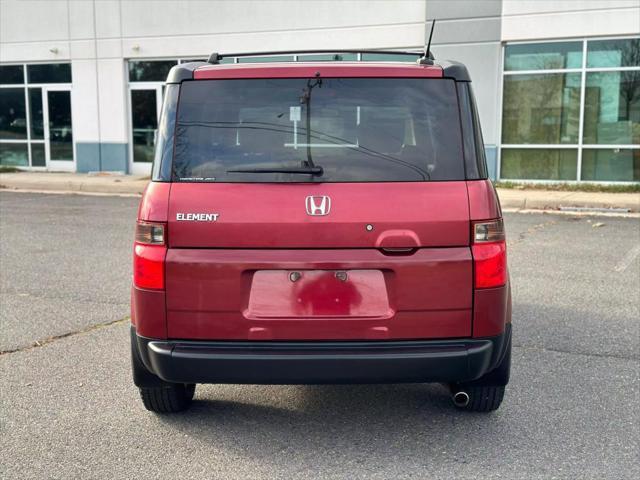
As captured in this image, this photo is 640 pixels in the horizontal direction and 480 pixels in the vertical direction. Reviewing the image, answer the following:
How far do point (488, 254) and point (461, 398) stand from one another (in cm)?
103

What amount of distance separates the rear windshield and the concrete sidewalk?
38.8ft

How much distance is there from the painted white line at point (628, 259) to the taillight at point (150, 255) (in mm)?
6393

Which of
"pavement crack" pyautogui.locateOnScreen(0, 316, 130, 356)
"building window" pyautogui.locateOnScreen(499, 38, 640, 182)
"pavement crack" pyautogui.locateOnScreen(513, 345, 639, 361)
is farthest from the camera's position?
"building window" pyautogui.locateOnScreen(499, 38, 640, 182)

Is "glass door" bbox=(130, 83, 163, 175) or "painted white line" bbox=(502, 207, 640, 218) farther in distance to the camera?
"glass door" bbox=(130, 83, 163, 175)

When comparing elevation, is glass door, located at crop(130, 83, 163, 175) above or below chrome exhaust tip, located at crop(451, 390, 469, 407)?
above

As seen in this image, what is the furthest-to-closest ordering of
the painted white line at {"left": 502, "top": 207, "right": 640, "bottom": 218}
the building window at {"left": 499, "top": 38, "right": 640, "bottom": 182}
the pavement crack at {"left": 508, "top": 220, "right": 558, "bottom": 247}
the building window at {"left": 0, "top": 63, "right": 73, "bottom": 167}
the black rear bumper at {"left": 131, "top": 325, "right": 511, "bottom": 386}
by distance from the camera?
the building window at {"left": 0, "top": 63, "right": 73, "bottom": 167}
the building window at {"left": 499, "top": 38, "right": 640, "bottom": 182}
the painted white line at {"left": 502, "top": 207, "right": 640, "bottom": 218}
the pavement crack at {"left": 508, "top": 220, "right": 558, "bottom": 247}
the black rear bumper at {"left": 131, "top": 325, "right": 511, "bottom": 386}

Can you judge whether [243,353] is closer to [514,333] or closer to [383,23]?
[514,333]

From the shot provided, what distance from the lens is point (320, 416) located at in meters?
4.25

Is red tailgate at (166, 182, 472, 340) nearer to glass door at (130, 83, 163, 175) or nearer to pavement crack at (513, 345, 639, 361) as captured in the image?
pavement crack at (513, 345, 639, 361)

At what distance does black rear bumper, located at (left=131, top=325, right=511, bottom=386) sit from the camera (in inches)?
139

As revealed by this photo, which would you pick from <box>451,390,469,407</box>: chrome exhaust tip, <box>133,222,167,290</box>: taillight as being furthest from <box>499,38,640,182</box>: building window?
<box>133,222,167,290</box>: taillight

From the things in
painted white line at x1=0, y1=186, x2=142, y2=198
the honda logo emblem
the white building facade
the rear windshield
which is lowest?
painted white line at x1=0, y1=186, x2=142, y2=198

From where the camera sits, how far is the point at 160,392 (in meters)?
4.13

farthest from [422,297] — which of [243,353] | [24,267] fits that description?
[24,267]
